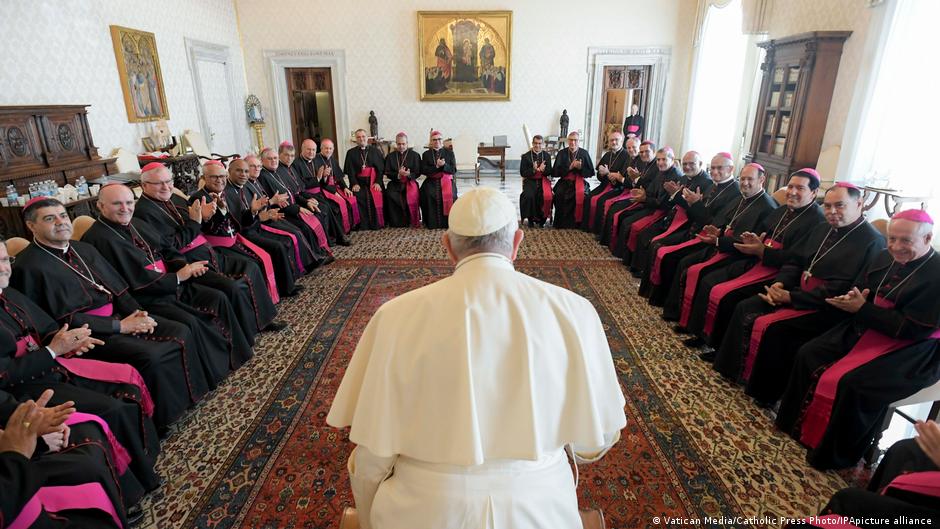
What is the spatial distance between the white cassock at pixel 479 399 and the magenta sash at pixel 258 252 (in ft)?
12.5

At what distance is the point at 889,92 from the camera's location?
5766 mm

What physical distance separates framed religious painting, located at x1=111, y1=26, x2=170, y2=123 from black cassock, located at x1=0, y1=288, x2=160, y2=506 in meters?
6.72

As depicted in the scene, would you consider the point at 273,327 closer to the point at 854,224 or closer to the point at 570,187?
the point at 854,224

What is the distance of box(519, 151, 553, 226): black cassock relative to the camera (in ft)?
27.0

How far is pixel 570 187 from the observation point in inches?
319

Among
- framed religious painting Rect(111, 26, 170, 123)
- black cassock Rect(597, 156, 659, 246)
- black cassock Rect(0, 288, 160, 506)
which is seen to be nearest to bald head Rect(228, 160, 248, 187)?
black cassock Rect(0, 288, 160, 506)

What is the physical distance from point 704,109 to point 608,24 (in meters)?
3.01

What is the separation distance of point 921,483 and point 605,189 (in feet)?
20.6

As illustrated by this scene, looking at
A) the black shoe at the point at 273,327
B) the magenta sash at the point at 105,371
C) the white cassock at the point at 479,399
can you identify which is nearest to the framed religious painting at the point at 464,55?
the black shoe at the point at 273,327

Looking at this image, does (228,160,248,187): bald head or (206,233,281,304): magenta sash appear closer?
(206,233,281,304): magenta sash

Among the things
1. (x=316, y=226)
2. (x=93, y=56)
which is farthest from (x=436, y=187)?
(x=93, y=56)

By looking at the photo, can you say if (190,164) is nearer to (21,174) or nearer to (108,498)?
(21,174)

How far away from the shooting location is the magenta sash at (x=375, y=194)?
26.8 ft

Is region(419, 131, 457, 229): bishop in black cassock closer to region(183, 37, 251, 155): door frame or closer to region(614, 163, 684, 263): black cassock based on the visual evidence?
region(614, 163, 684, 263): black cassock
